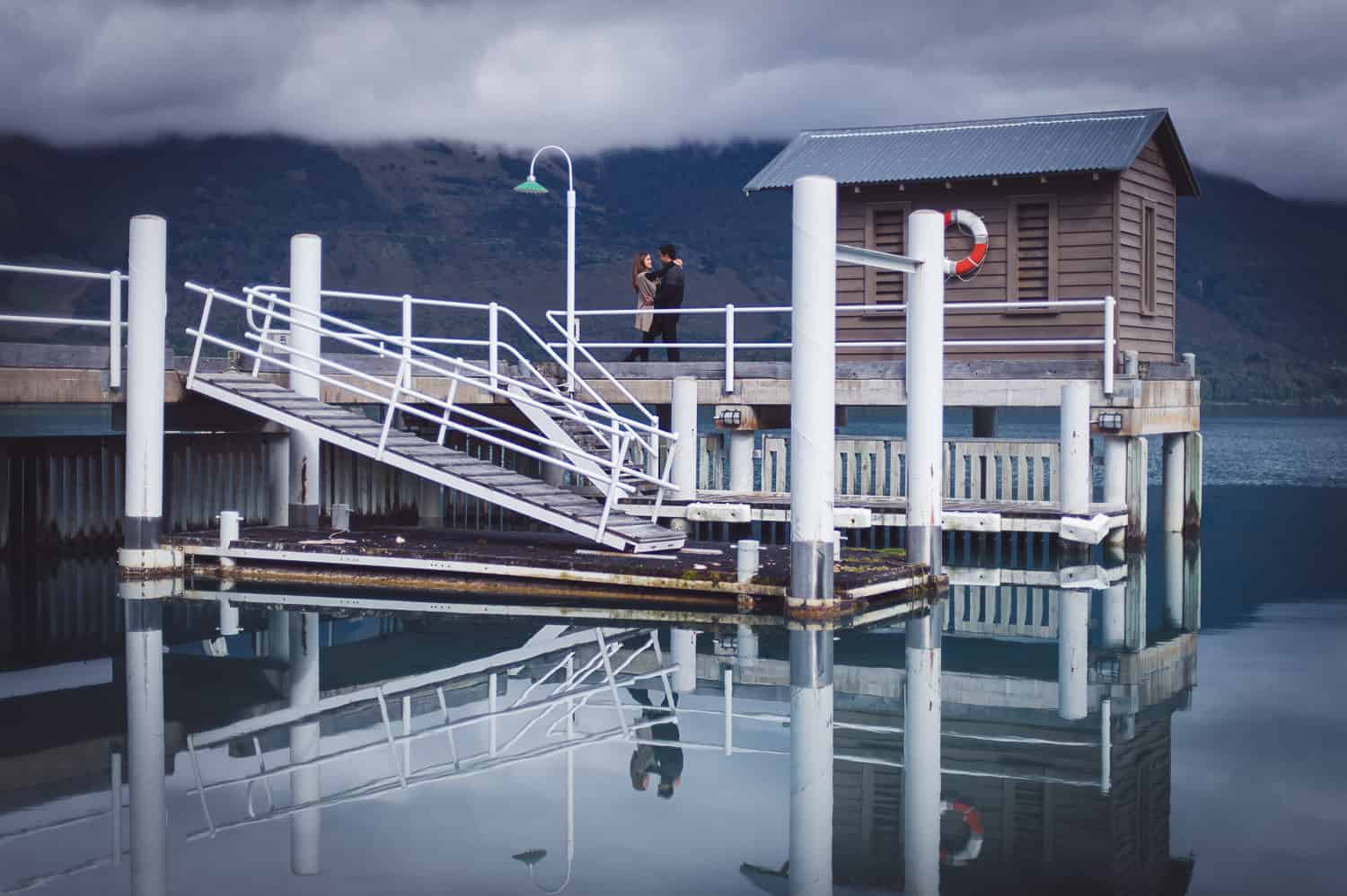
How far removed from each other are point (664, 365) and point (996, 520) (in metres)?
Result: 5.08

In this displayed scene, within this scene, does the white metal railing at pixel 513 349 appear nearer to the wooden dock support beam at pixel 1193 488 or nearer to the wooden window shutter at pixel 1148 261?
the wooden window shutter at pixel 1148 261

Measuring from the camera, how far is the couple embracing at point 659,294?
69.4 ft

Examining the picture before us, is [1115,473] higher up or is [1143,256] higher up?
[1143,256]

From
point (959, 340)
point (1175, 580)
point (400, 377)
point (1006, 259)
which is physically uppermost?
point (1006, 259)

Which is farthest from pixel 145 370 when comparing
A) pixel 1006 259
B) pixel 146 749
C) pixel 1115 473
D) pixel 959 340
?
pixel 1006 259

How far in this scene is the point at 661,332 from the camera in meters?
21.8

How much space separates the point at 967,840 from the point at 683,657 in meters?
5.04

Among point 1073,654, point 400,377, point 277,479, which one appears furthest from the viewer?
point 277,479

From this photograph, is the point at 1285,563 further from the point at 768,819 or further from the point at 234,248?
the point at 234,248

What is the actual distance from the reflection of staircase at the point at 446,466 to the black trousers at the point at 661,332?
17.5 ft

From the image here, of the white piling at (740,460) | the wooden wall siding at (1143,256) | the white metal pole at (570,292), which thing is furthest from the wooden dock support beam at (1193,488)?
the white metal pole at (570,292)

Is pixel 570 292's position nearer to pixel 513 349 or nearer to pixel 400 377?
pixel 513 349

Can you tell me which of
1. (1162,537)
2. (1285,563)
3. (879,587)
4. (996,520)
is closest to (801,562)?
(879,587)

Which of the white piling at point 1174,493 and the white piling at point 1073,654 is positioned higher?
the white piling at point 1174,493
